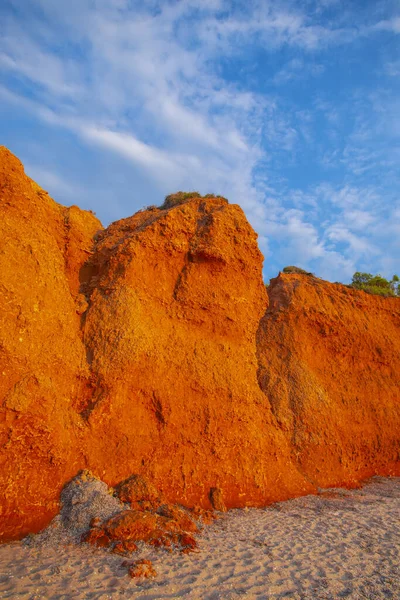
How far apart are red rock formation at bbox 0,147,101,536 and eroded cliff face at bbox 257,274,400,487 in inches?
213

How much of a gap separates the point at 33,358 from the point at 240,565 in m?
4.48

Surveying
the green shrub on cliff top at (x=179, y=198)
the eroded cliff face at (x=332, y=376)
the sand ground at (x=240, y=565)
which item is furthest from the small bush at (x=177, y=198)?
the sand ground at (x=240, y=565)

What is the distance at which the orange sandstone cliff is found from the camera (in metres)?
6.70

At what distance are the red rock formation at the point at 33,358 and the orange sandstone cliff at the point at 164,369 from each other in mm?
23

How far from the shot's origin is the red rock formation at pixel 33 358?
614cm

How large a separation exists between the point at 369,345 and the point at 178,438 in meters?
7.86

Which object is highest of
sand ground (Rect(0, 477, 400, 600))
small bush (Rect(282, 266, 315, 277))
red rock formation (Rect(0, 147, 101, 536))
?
small bush (Rect(282, 266, 315, 277))

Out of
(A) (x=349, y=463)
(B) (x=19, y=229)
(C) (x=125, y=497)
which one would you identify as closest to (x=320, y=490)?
(A) (x=349, y=463)

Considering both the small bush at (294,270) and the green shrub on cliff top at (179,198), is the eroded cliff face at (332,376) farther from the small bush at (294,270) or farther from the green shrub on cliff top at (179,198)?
the green shrub on cliff top at (179,198)

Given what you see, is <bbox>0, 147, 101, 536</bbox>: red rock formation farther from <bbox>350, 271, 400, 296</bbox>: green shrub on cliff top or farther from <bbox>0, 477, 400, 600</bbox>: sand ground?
<bbox>350, 271, 400, 296</bbox>: green shrub on cliff top

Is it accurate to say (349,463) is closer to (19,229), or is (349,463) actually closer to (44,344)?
(44,344)

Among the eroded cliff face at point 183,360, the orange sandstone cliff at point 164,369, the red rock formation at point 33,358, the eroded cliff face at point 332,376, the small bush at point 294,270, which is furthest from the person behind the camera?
the small bush at point 294,270

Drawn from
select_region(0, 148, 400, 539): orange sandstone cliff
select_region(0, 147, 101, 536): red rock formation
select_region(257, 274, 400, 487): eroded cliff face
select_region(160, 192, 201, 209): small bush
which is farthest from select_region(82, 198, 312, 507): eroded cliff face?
select_region(257, 274, 400, 487): eroded cliff face

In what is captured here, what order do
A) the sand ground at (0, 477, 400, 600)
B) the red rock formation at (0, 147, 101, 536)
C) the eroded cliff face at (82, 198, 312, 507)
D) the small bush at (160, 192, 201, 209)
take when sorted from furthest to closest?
1. the small bush at (160, 192, 201, 209)
2. the eroded cliff face at (82, 198, 312, 507)
3. the red rock formation at (0, 147, 101, 536)
4. the sand ground at (0, 477, 400, 600)
